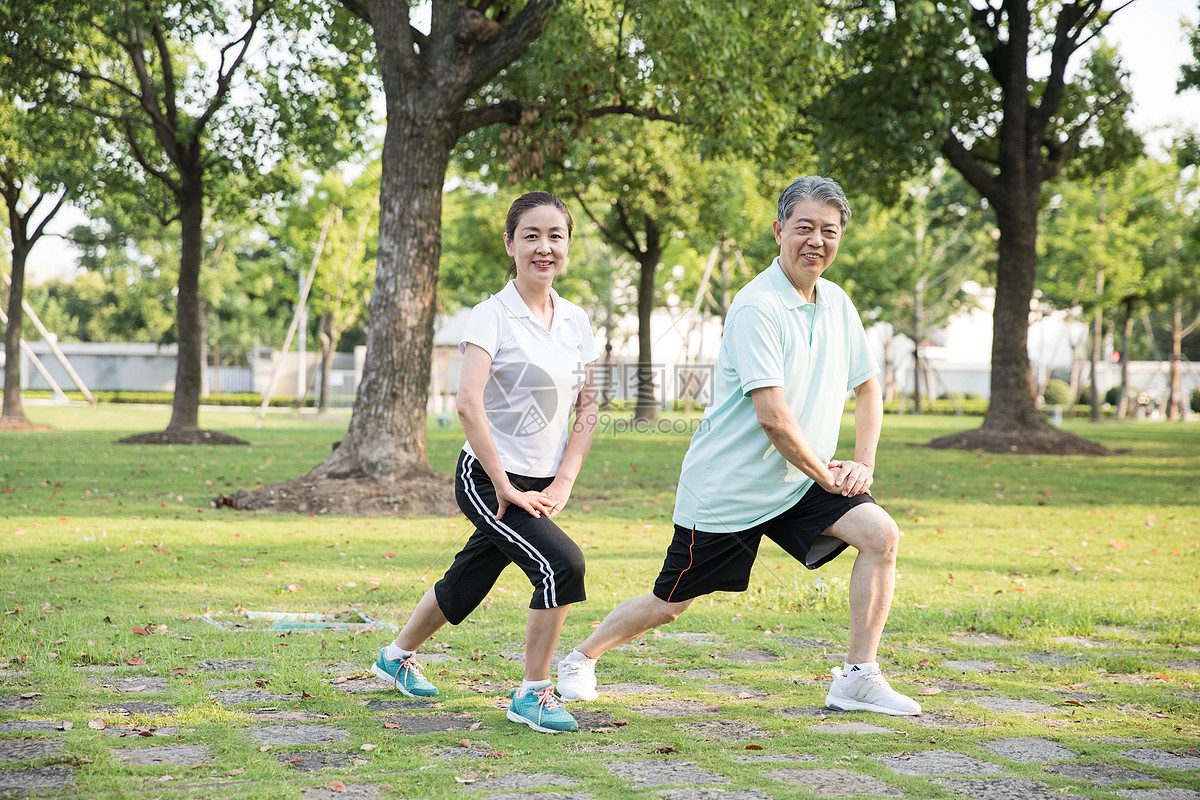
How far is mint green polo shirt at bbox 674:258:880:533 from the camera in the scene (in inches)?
147

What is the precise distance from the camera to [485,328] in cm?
357

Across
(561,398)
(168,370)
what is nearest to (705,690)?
(561,398)

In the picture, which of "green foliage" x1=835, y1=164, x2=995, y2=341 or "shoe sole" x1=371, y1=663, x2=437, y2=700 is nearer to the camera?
"shoe sole" x1=371, y1=663, x2=437, y2=700

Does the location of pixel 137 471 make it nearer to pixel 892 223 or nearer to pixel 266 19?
pixel 266 19

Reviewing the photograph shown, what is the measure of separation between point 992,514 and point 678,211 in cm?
1573

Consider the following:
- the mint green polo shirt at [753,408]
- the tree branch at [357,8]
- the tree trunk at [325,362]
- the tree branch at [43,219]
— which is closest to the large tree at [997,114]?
the tree branch at [357,8]

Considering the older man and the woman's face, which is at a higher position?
the woman's face

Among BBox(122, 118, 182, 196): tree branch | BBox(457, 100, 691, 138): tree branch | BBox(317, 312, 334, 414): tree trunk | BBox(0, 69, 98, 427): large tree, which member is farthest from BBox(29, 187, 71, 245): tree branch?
BBox(457, 100, 691, 138): tree branch

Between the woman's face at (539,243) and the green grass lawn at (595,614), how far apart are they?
168 centimetres

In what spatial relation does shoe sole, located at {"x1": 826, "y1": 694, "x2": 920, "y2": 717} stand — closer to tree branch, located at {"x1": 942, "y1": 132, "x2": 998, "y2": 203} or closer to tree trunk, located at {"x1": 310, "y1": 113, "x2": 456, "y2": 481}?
tree trunk, located at {"x1": 310, "y1": 113, "x2": 456, "y2": 481}

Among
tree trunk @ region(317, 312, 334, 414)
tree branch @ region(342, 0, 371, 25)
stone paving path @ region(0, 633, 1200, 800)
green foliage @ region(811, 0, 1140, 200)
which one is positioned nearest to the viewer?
stone paving path @ region(0, 633, 1200, 800)

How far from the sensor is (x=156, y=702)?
12.6ft

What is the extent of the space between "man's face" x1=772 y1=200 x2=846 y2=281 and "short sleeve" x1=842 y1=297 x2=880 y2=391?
0.82 feet

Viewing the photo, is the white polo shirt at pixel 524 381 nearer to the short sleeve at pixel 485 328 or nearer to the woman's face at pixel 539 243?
the short sleeve at pixel 485 328
